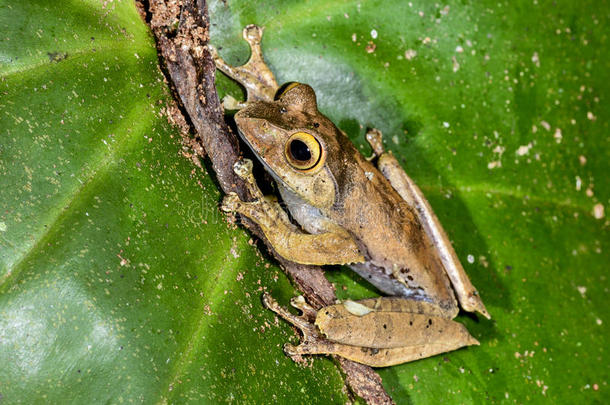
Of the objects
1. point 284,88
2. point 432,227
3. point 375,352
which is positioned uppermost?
point 284,88

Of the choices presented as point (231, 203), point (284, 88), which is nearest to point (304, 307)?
point (231, 203)

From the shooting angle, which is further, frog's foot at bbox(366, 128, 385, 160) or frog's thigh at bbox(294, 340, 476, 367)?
frog's foot at bbox(366, 128, 385, 160)

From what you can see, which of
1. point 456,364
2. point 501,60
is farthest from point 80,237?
point 501,60

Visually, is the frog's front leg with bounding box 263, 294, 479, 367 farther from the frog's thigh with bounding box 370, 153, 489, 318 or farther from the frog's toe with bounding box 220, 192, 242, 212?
the frog's toe with bounding box 220, 192, 242, 212

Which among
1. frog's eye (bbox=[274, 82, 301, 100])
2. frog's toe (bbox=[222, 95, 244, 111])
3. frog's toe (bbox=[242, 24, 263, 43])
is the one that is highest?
frog's toe (bbox=[242, 24, 263, 43])

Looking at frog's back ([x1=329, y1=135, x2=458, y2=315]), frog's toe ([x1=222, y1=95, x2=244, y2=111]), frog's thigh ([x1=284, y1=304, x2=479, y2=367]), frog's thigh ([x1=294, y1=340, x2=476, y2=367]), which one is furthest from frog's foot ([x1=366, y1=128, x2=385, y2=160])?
frog's thigh ([x1=294, y1=340, x2=476, y2=367])

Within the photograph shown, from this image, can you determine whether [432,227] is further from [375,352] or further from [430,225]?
[375,352]

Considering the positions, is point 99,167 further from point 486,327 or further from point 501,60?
point 501,60
